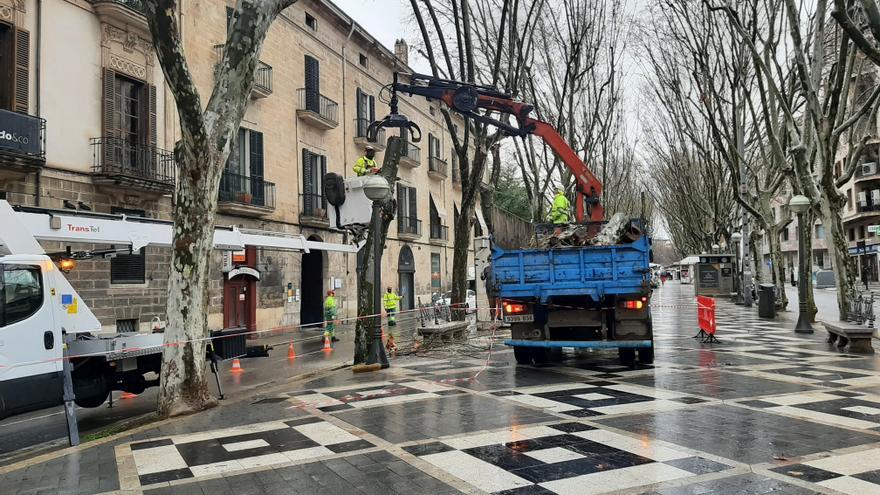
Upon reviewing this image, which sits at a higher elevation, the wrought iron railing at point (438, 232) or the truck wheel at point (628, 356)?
the wrought iron railing at point (438, 232)

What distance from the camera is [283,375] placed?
11633 mm

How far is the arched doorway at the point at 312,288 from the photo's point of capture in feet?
82.9

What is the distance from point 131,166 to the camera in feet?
52.5

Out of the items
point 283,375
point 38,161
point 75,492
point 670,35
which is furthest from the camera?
point 670,35

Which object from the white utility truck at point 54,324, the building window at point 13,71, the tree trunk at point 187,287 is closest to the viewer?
the white utility truck at point 54,324

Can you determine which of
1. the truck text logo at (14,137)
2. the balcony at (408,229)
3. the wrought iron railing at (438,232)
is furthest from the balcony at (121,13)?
the wrought iron railing at (438,232)

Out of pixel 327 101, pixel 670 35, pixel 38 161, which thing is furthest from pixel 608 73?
pixel 38 161

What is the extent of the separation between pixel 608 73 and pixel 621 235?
13.3m

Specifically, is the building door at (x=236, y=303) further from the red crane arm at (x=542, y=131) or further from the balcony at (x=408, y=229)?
the red crane arm at (x=542, y=131)

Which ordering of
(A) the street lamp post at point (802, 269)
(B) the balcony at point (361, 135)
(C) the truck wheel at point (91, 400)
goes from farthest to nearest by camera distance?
(B) the balcony at point (361, 135)
(A) the street lamp post at point (802, 269)
(C) the truck wheel at point (91, 400)

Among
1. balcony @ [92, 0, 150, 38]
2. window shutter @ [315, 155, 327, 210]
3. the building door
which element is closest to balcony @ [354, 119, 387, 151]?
window shutter @ [315, 155, 327, 210]

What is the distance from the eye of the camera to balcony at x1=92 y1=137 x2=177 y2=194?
15.0 m

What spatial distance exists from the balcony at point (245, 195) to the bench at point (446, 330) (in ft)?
26.8

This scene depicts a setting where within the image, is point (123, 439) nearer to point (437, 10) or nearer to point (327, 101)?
point (437, 10)
